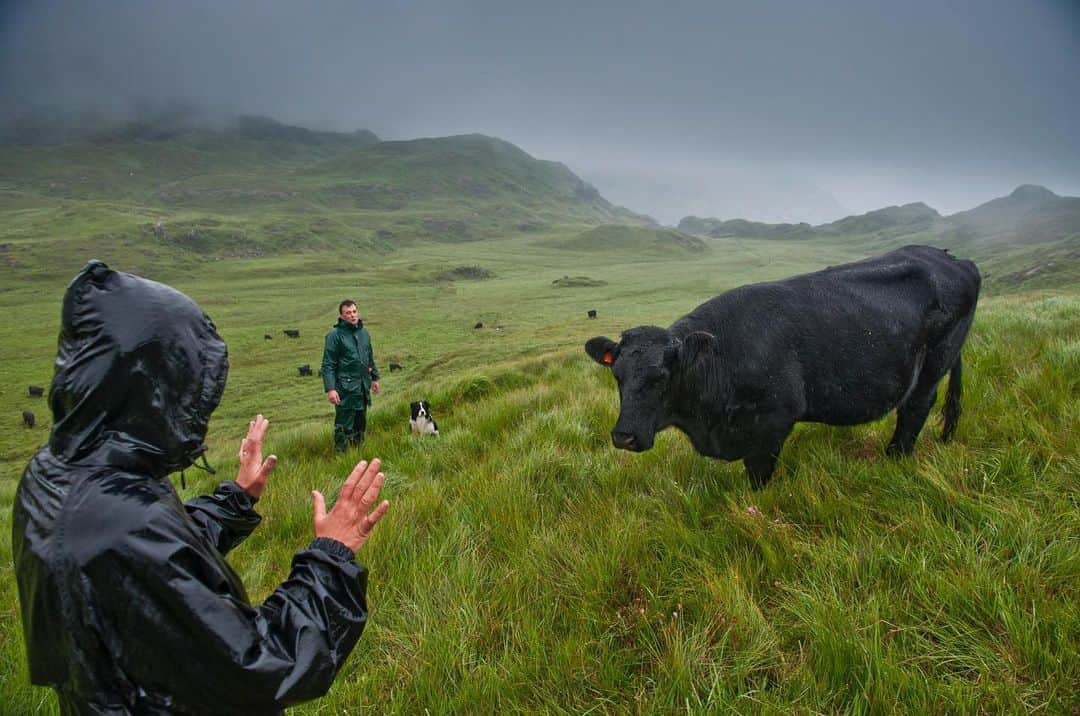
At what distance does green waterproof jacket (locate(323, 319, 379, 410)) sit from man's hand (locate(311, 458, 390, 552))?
757 cm

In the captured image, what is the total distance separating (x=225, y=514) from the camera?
2.69 metres

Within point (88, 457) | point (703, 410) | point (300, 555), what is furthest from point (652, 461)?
point (88, 457)

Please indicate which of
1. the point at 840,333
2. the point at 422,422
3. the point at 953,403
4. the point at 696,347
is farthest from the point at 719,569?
the point at 422,422

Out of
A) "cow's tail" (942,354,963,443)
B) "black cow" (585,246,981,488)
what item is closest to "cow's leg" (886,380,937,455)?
"black cow" (585,246,981,488)

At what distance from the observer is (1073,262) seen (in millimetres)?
56281

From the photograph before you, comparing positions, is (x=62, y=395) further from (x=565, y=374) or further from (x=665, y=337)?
(x=565, y=374)

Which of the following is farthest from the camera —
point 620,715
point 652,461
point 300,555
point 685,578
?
point 652,461

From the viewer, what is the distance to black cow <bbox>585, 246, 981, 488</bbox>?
4.53 m

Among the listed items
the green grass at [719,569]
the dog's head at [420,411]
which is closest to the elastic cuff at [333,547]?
the green grass at [719,569]

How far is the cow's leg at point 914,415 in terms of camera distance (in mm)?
4859

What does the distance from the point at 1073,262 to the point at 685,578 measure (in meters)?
78.6

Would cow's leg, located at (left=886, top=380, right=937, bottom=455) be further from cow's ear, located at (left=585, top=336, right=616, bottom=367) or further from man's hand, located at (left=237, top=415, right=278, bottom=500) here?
man's hand, located at (left=237, top=415, right=278, bottom=500)

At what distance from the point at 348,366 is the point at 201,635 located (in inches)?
331

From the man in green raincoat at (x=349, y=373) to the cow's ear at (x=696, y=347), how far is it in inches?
251
